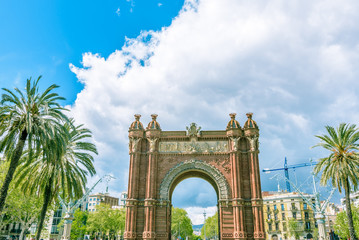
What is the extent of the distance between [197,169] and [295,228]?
176 feet

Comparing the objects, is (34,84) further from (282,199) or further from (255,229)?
(282,199)

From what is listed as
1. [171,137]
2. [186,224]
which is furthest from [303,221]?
[171,137]

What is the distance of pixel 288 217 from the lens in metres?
77.8

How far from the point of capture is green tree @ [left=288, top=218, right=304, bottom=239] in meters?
73.0

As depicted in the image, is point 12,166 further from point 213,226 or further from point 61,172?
point 213,226

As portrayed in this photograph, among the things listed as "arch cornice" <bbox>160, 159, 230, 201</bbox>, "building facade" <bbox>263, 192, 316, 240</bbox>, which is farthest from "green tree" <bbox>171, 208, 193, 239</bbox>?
"arch cornice" <bbox>160, 159, 230, 201</bbox>

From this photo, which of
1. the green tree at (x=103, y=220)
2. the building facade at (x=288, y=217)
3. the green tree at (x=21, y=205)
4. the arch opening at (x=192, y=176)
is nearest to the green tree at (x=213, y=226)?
the building facade at (x=288, y=217)

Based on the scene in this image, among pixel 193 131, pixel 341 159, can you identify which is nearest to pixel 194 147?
pixel 193 131

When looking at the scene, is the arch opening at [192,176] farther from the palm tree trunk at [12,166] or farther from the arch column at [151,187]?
the palm tree trunk at [12,166]

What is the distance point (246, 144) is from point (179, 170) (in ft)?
29.5

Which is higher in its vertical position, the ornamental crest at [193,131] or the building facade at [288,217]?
the ornamental crest at [193,131]

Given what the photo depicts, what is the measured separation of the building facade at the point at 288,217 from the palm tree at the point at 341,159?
167 ft

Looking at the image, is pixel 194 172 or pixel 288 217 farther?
pixel 288 217

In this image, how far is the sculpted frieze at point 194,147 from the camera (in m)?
34.8
